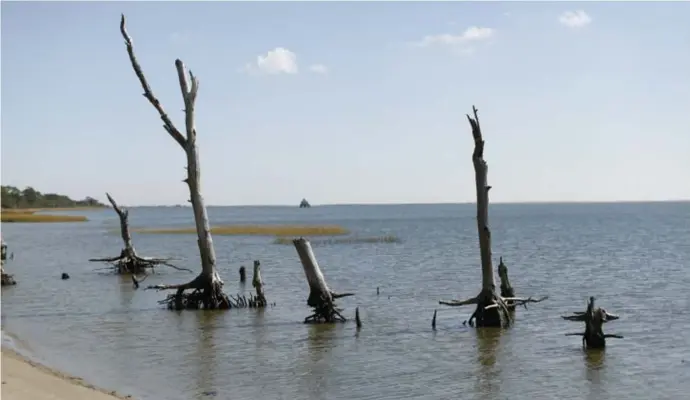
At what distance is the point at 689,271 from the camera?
1395 inches

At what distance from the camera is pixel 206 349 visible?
16781 mm

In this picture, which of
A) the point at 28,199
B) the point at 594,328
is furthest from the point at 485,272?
the point at 28,199

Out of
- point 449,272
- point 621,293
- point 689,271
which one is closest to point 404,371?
point 621,293

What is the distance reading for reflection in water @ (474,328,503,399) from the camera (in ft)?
44.2

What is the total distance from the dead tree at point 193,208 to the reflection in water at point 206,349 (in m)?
0.56

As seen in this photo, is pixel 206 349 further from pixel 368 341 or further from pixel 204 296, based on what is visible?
pixel 204 296

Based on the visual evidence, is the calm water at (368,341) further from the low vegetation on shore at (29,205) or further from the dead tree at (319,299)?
the low vegetation on shore at (29,205)

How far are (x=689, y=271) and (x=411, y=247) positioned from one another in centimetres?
2109

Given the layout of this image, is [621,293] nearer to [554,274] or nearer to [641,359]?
[554,274]

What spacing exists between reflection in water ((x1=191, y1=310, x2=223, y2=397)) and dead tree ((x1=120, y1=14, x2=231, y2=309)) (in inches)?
22.2

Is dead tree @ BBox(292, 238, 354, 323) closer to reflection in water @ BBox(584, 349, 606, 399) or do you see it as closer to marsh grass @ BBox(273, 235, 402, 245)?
reflection in water @ BBox(584, 349, 606, 399)

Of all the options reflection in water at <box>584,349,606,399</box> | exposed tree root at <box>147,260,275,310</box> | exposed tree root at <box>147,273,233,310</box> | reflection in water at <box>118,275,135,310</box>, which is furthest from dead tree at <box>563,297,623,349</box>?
reflection in water at <box>118,275,135,310</box>

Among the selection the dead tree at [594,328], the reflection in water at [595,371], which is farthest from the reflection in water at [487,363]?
the dead tree at [594,328]

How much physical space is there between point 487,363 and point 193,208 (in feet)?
34.8
